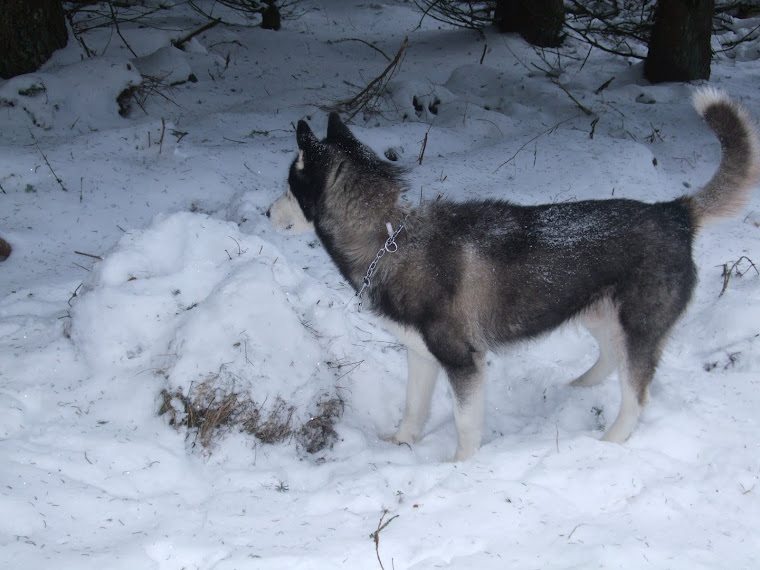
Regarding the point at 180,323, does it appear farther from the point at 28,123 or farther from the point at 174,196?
the point at 28,123

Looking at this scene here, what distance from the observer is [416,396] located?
3.56m

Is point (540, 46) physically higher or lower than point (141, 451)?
higher

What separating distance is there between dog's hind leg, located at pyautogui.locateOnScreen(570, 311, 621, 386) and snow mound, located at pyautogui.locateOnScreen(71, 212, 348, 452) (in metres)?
1.57

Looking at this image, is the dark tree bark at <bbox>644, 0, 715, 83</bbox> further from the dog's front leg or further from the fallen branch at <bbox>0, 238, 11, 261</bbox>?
the fallen branch at <bbox>0, 238, 11, 261</bbox>

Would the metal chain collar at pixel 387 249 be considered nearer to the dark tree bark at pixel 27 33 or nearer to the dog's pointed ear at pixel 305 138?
the dog's pointed ear at pixel 305 138

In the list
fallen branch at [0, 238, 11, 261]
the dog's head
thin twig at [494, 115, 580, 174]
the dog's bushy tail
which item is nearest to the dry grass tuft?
the dog's head

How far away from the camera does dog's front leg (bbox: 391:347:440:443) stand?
3527 mm

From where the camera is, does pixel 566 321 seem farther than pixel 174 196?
No

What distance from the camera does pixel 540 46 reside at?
9953 mm

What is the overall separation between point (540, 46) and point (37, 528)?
983 centimetres

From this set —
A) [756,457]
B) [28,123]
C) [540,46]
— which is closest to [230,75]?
[28,123]

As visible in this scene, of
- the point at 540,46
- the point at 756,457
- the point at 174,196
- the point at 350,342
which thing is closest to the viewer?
the point at 756,457

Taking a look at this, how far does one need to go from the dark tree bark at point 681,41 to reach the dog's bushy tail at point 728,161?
5299 mm

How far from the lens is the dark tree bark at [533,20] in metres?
9.38
